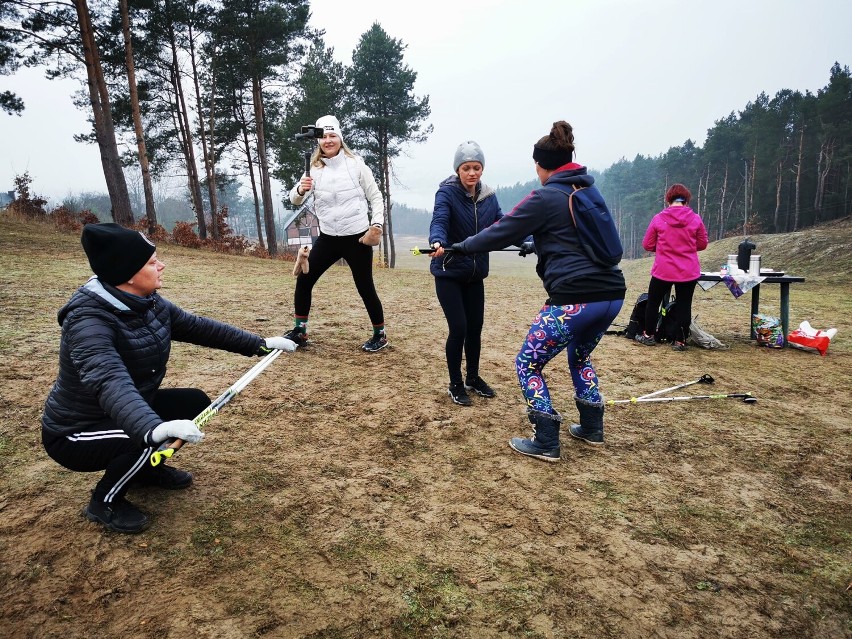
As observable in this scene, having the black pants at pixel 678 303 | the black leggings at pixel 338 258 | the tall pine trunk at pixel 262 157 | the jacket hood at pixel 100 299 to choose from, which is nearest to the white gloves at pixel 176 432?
the jacket hood at pixel 100 299

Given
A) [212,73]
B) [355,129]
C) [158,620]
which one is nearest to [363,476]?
[158,620]

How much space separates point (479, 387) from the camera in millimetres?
4543

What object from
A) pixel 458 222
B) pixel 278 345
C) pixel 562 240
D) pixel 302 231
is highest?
pixel 302 231

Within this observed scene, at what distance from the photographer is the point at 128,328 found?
2406 mm

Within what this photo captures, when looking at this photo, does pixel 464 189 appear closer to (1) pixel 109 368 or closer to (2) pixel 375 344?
(2) pixel 375 344

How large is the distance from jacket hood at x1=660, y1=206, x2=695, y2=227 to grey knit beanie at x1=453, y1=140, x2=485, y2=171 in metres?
3.44

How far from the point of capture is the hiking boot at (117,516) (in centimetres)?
239

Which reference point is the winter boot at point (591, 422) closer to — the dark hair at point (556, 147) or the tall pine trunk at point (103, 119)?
the dark hair at point (556, 147)

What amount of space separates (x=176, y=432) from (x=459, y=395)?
2715mm

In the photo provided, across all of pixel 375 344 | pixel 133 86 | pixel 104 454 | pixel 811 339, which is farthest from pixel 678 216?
pixel 133 86

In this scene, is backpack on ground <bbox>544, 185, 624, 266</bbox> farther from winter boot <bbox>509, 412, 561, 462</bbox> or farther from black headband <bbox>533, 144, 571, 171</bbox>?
winter boot <bbox>509, 412, 561, 462</bbox>

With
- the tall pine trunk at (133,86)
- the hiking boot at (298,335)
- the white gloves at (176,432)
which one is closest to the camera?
the white gloves at (176,432)

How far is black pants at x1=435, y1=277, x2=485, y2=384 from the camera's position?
409 cm

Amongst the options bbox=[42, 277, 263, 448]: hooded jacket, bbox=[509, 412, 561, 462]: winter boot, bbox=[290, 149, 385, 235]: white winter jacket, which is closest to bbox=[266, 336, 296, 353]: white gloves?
bbox=[42, 277, 263, 448]: hooded jacket
